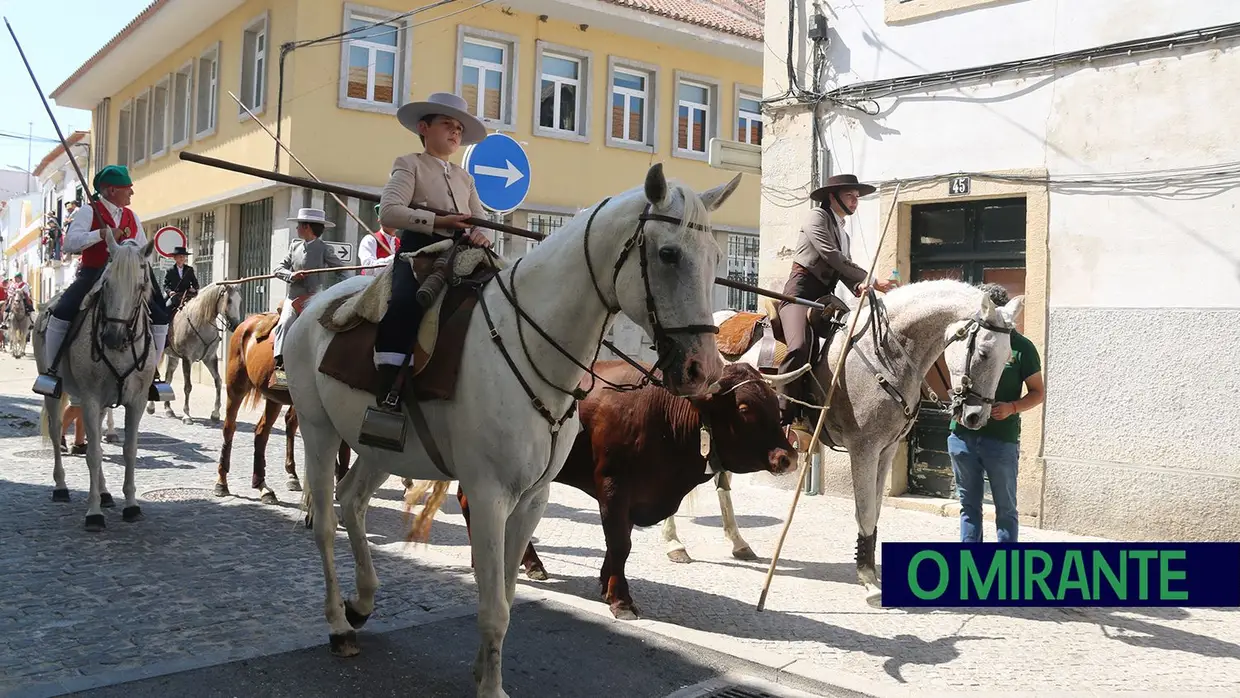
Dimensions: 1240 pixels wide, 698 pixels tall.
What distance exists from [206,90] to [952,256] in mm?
18562

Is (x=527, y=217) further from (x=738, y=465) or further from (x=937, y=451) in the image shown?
(x=738, y=465)

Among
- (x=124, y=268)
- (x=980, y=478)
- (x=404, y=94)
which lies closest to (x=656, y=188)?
(x=980, y=478)

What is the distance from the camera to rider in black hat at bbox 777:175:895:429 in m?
6.98

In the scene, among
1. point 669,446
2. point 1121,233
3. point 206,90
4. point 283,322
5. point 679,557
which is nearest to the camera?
point 669,446

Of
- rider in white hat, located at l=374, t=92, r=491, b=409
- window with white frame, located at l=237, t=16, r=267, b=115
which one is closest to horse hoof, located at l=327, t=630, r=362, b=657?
rider in white hat, located at l=374, t=92, r=491, b=409

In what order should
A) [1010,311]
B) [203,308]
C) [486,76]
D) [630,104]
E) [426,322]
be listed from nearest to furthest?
[426,322] < [1010,311] < [203,308] < [486,76] < [630,104]

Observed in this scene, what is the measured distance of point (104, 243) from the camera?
7848 millimetres

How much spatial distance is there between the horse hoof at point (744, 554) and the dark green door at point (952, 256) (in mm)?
2957

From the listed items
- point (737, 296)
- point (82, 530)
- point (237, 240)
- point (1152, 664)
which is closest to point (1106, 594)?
point (1152, 664)

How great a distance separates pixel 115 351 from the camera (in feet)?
24.9

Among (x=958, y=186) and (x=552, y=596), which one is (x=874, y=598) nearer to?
(x=552, y=596)

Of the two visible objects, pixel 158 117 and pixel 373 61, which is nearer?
pixel 373 61

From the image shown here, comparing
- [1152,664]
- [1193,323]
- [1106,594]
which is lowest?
[1152,664]

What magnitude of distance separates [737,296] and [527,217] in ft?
18.7
